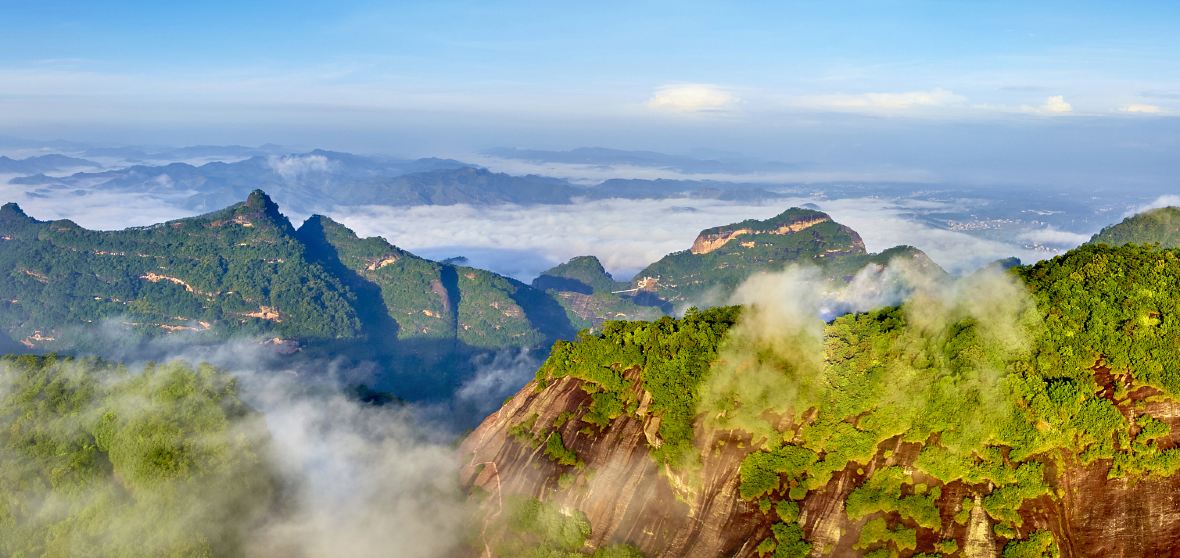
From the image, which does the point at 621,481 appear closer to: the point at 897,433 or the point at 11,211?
the point at 897,433

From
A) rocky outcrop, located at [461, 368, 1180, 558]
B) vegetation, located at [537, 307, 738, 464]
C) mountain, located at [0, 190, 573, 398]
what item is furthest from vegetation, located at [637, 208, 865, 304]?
rocky outcrop, located at [461, 368, 1180, 558]

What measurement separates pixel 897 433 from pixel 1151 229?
91532mm

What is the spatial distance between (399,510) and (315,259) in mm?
149563

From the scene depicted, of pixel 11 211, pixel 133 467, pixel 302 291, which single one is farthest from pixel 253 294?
pixel 133 467

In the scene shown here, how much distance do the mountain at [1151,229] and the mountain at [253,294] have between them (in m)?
107

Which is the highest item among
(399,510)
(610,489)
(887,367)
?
(887,367)

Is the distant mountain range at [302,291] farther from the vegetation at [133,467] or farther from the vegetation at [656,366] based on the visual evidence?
the vegetation at [656,366]

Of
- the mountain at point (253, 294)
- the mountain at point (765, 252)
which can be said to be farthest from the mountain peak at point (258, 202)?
the mountain at point (765, 252)

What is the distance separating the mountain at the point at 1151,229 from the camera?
10419 cm

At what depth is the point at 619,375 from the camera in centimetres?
5025

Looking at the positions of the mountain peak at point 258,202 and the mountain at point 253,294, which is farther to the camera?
the mountain peak at point 258,202

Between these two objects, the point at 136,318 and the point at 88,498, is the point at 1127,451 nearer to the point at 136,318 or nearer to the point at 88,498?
the point at 88,498

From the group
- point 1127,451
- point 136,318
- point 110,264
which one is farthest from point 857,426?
point 110,264

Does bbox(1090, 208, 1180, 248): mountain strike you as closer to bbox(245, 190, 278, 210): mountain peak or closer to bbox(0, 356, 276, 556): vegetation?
bbox(0, 356, 276, 556): vegetation
